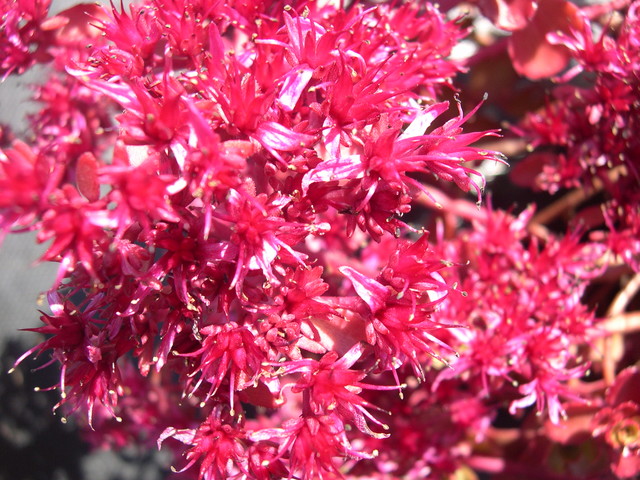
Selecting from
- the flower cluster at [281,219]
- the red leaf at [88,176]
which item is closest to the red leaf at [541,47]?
the flower cluster at [281,219]

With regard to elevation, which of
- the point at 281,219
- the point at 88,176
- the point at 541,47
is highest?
the point at 88,176

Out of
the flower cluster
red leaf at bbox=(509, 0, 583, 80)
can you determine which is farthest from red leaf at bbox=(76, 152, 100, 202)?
red leaf at bbox=(509, 0, 583, 80)

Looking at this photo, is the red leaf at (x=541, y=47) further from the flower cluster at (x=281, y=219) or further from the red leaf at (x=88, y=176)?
the red leaf at (x=88, y=176)

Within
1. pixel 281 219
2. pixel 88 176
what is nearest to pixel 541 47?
pixel 281 219

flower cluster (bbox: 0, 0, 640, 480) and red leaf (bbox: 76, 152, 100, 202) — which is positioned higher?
red leaf (bbox: 76, 152, 100, 202)

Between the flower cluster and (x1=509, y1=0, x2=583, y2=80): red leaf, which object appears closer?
the flower cluster

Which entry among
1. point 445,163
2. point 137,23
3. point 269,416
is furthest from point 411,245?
point 269,416

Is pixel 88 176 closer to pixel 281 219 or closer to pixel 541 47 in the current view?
pixel 281 219

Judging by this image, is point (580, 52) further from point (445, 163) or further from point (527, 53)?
point (445, 163)

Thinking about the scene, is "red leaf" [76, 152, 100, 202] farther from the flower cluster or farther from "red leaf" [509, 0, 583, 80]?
"red leaf" [509, 0, 583, 80]
